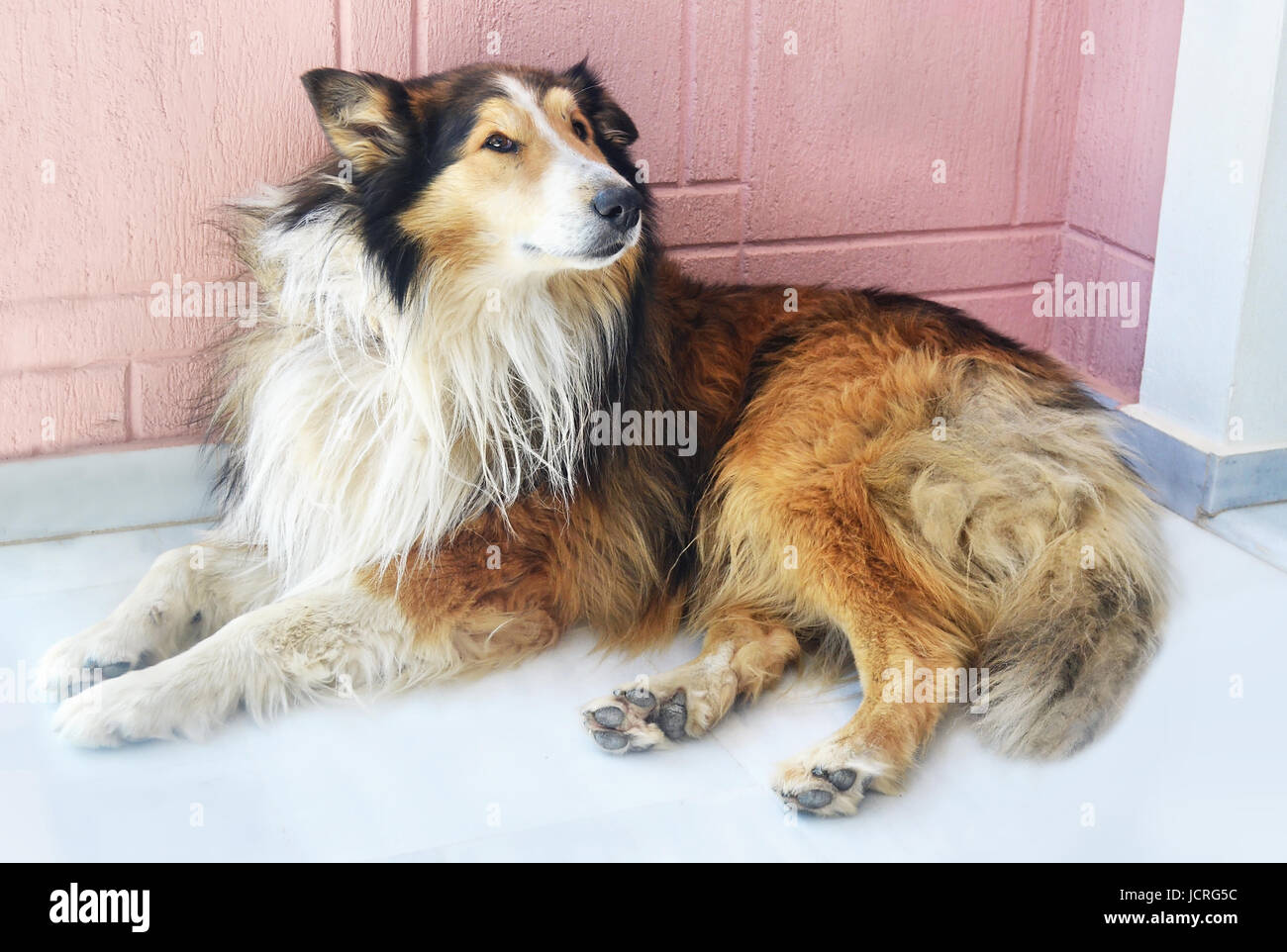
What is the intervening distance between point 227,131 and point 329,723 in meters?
1.46

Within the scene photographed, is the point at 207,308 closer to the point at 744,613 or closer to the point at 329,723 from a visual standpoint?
the point at 329,723

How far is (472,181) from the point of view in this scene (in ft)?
8.30

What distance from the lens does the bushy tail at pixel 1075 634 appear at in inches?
96.7

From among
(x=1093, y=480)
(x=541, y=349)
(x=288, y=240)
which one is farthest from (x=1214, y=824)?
(x=288, y=240)

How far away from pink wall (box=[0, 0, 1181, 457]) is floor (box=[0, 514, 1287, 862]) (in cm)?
84

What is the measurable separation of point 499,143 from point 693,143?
42.3 inches

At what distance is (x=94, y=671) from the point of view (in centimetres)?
260

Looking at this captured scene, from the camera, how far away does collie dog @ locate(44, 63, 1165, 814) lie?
251cm

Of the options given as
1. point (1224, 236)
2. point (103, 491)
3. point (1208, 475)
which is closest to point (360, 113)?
point (103, 491)

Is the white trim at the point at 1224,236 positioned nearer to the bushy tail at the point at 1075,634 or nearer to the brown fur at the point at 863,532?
the brown fur at the point at 863,532

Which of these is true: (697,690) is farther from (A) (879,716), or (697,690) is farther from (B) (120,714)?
(B) (120,714)

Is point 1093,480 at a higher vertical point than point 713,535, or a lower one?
higher

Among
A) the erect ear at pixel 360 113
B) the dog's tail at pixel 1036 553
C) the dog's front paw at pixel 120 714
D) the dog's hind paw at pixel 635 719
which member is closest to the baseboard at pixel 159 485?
the dog's tail at pixel 1036 553

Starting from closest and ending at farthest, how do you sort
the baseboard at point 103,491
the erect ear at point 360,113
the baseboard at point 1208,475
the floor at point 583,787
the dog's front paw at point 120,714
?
the floor at point 583,787
the dog's front paw at point 120,714
the erect ear at point 360,113
the baseboard at point 103,491
the baseboard at point 1208,475
